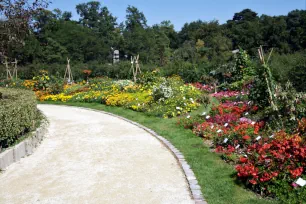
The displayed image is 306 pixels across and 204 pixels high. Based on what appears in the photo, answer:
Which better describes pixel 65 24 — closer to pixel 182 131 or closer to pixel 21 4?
pixel 21 4

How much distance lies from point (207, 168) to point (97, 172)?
2077mm

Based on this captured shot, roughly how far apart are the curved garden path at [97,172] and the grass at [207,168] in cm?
34

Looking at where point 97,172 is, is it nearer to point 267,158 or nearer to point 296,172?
point 267,158

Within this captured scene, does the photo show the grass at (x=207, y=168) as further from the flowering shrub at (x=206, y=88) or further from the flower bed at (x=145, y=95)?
the flowering shrub at (x=206, y=88)

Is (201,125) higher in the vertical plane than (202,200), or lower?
higher

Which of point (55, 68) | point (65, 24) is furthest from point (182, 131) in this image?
point (65, 24)

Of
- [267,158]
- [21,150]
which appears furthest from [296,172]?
[21,150]

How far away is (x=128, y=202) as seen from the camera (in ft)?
14.2

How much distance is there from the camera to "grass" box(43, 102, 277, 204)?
4336 millimetres

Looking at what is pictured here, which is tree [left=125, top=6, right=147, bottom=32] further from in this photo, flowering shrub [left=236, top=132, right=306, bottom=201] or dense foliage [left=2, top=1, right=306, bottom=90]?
flowering shrub [left=236, top=132, right=306, bottom=201]

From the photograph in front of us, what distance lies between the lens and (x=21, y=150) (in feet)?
21.6

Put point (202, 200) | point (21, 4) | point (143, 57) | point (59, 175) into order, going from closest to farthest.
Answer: point (202, 200)
point (59, 175)
point (21, 4)
point (143, 57)

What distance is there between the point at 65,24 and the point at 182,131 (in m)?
49.0

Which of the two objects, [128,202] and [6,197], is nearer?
[128,202]
